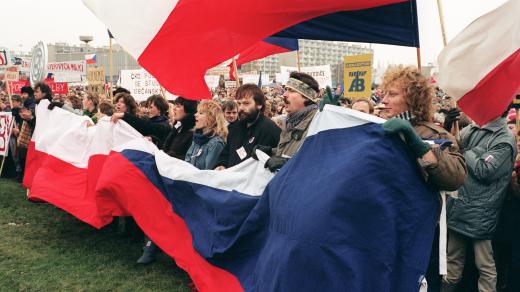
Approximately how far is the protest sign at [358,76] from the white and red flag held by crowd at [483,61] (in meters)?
4.46

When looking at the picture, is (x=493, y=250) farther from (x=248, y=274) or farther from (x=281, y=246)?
(x=281, y=246)

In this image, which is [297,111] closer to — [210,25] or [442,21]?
[210,25]

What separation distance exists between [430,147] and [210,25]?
1987 millimetres

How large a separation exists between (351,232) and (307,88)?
183cm

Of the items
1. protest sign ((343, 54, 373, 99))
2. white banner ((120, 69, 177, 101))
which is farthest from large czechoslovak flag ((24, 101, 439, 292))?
white banner ((120, 69, 177, 101))

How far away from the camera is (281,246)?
8.00ft

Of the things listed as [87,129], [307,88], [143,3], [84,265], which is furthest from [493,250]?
[87,129]

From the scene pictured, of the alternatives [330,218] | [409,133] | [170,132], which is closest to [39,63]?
[170,132]

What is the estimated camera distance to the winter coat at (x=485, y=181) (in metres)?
3.55

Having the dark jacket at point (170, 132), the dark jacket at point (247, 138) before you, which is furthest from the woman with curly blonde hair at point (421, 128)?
the dark jacket at point (170, 132)

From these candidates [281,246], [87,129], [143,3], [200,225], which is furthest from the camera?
[87,129]

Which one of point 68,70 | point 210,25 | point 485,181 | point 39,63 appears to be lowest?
point 485,181

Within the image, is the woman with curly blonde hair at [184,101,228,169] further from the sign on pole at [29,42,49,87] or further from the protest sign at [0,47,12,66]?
the protest sign at [0,47,12,66]

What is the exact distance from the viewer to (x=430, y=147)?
2.29 metres
